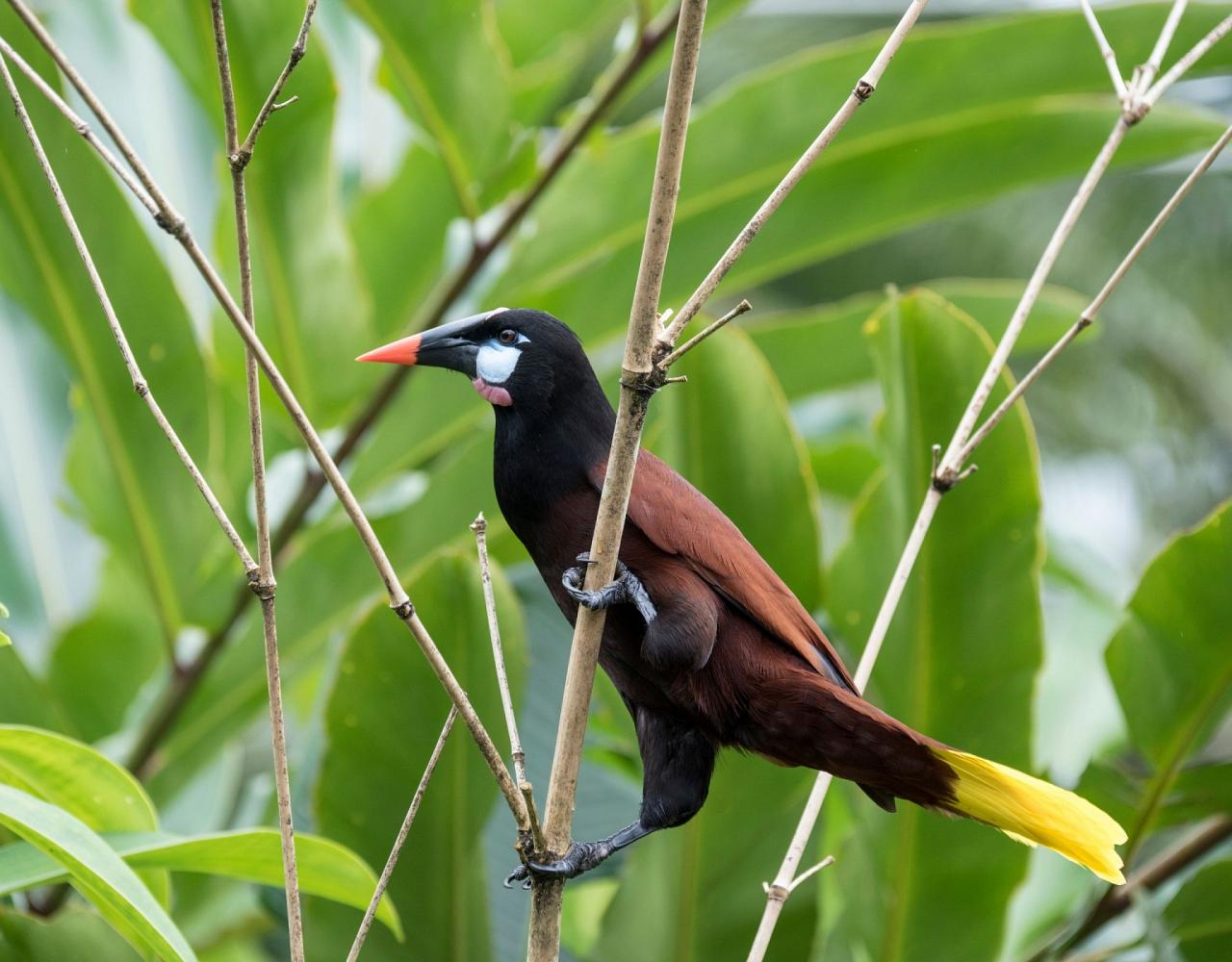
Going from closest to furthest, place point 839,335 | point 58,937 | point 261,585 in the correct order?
point 261,585 < point 58,937 < point 839,335

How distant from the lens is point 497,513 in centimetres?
204

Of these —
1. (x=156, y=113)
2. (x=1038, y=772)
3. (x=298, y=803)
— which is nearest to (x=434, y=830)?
(x=298, y=803)

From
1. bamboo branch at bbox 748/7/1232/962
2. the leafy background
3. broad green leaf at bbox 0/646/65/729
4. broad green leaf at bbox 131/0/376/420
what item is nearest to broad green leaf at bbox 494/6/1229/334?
the leafy background

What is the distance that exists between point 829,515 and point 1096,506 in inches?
245

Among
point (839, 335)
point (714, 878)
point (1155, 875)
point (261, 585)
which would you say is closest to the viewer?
point (261, 585)

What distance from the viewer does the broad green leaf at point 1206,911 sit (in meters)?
1.84

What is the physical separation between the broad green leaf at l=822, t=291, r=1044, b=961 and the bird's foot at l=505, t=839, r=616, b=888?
54 cm

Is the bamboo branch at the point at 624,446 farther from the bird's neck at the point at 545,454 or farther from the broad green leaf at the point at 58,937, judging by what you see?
the broad green leaf at the point at 58,937

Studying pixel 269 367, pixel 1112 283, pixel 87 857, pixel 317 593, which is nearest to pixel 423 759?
pixel 317 593

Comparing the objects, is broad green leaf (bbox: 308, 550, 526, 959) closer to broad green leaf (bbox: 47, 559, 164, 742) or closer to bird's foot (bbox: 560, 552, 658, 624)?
bird's foot (bbox: 560, 552, 658, 624)

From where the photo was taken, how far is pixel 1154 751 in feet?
6.15

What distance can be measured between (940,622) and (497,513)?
647mm

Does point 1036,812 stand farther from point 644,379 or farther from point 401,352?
point 401,352

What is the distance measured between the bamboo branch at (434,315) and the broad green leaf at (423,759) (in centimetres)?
32
